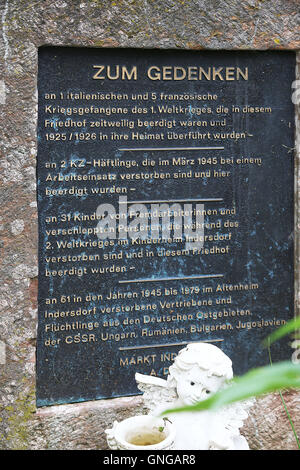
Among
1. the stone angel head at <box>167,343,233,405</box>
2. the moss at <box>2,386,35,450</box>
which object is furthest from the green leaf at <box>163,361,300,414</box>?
the moss at <box>2,386,35,450</box>

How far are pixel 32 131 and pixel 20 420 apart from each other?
1.54 m

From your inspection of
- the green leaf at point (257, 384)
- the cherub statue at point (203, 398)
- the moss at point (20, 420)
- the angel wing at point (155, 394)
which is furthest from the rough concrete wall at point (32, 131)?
the green leaf at point (257, 384)

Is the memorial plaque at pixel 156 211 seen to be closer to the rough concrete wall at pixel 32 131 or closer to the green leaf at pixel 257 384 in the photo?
the rough concrete wall at pixel 32 131

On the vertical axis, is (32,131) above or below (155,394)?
above

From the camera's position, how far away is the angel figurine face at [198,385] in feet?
7.68

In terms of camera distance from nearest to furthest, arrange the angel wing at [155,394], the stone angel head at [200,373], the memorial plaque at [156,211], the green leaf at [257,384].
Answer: the green leaf at [257,384]
the stone angel head at [200,373]
the angel wing at [155,394]
the memorial plaque at [156,211]

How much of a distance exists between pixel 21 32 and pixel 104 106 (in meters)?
0.57

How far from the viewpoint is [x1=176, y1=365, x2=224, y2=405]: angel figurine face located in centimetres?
234

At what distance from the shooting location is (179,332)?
10.8ft

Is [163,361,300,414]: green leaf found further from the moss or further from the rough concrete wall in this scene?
the moss

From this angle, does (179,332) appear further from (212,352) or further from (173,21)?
(173,21)

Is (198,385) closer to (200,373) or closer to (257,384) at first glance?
(200,373)

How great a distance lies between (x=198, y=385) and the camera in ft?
7.73

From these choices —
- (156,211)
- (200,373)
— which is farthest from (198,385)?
(156,211)
